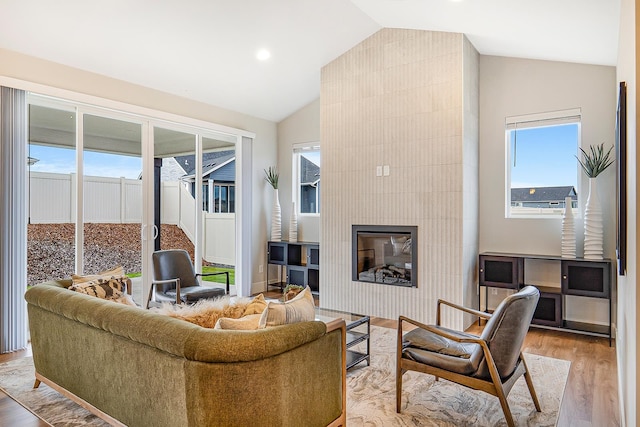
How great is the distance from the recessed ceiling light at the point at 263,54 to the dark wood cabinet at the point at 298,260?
8.48 ft

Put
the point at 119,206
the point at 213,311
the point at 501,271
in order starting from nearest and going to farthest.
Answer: the point at 213,311 → the point at 501,271 → the point at 119,206

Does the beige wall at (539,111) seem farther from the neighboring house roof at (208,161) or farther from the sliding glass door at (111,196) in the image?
the sliding glass door at (111,196)

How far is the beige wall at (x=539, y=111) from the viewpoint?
431cm

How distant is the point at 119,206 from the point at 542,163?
4935 mm

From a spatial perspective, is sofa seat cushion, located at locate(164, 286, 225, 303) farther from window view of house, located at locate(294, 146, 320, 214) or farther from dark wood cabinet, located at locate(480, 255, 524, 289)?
dark wood cabinet, located at locate(480, 255, 524, 289)

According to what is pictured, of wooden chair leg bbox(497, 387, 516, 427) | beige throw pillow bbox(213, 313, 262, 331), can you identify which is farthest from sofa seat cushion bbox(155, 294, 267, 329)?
wooden chair leg bbox(497, 387, 516, 427)

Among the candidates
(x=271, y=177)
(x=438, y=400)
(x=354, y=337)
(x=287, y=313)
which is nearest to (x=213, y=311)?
(x=287, y=313)

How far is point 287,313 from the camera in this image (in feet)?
6.78

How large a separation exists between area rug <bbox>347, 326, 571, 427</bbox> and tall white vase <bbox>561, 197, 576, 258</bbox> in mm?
1319

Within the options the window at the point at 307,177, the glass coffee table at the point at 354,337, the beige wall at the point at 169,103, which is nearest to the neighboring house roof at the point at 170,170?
the beige wall at the point at 169,103

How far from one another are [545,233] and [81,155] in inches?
204

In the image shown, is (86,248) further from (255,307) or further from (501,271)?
(501,271)

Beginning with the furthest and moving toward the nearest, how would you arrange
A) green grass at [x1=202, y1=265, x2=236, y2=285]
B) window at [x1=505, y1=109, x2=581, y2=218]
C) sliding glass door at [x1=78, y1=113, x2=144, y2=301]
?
green grass at [x1=202, y1=265, x2=236, y2=285], window at [x1=505, y1=109, x2=581, y2=218], sliding glass door at [x1=78, y1=113, x2=144, y2=301]

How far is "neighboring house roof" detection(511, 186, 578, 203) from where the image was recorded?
4.63m
